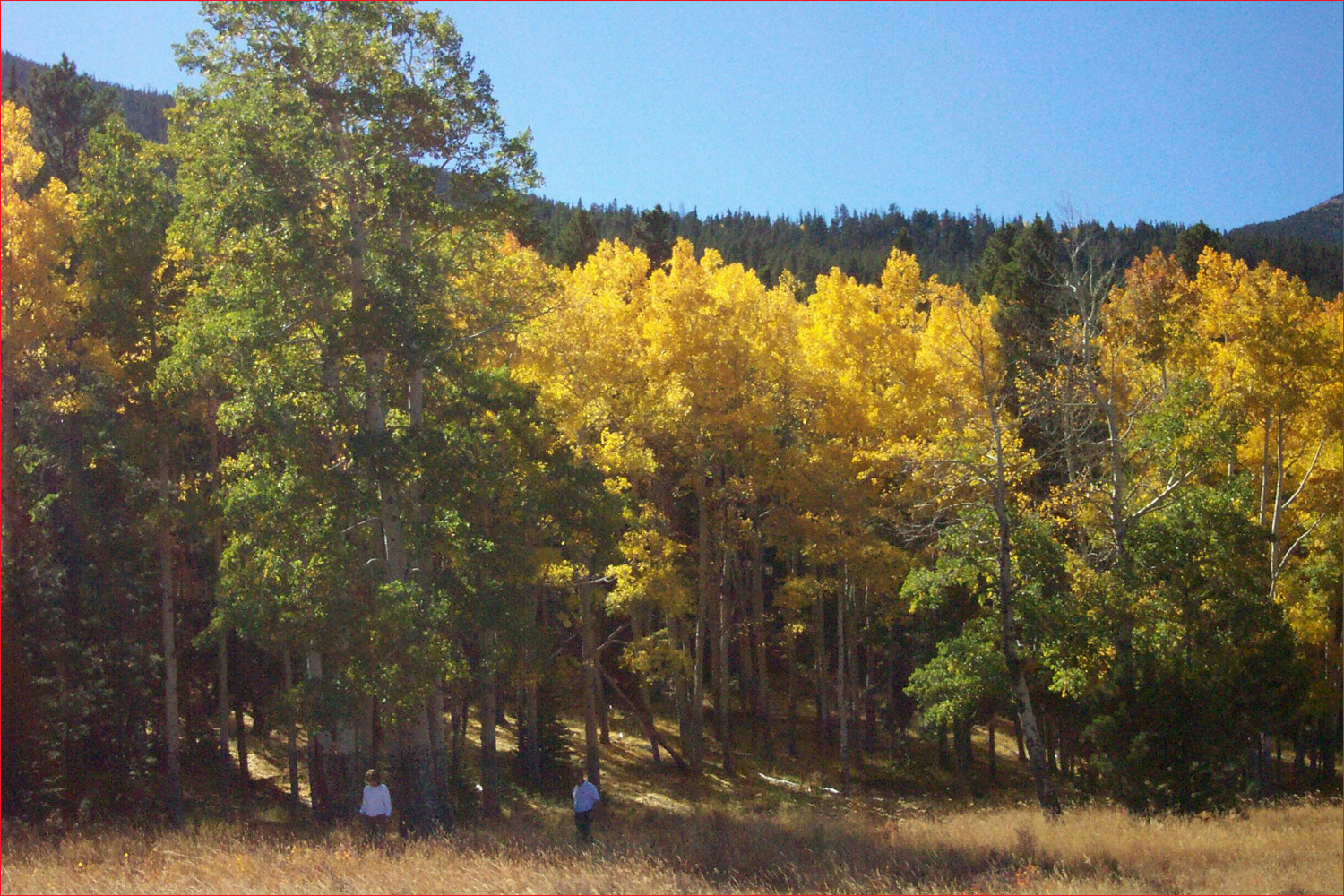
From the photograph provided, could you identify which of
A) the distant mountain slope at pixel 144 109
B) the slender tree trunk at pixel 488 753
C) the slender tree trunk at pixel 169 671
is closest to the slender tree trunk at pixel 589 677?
the slender tree trunk at pixel 488 753

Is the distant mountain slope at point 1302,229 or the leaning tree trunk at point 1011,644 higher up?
the distant mountain slope at point 1302,229

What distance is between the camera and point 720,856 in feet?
43.3

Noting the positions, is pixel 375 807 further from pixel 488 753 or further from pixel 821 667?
pixel 821 667

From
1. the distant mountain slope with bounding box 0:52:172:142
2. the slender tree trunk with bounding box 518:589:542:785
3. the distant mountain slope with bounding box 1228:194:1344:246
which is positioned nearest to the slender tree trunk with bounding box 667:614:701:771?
the slender tree trunk with bounding box 518:589:542:785

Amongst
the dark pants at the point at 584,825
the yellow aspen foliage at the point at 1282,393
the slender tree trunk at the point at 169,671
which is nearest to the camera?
the dark pants at the point at 584,825

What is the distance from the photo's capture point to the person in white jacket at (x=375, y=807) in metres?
13.3

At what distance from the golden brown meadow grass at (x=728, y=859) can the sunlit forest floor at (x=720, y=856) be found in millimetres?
36

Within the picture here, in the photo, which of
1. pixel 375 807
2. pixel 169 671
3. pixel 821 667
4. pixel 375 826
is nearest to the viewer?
pixel 375 807

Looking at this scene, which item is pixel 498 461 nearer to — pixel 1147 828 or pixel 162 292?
pixel 162 292

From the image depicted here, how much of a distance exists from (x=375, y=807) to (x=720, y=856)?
4.61 meters

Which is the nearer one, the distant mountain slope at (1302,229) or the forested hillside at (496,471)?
the forested hillside at (496,471)

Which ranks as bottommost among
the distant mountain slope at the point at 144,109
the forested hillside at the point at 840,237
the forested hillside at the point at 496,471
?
the forested hillside at the point at 496,471

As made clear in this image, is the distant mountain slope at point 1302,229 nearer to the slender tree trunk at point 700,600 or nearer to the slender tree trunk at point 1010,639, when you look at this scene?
the slender tree trunk at point 700,600

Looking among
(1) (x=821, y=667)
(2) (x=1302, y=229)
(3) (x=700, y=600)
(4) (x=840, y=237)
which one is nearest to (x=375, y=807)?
(3) (x=700, y=600)
